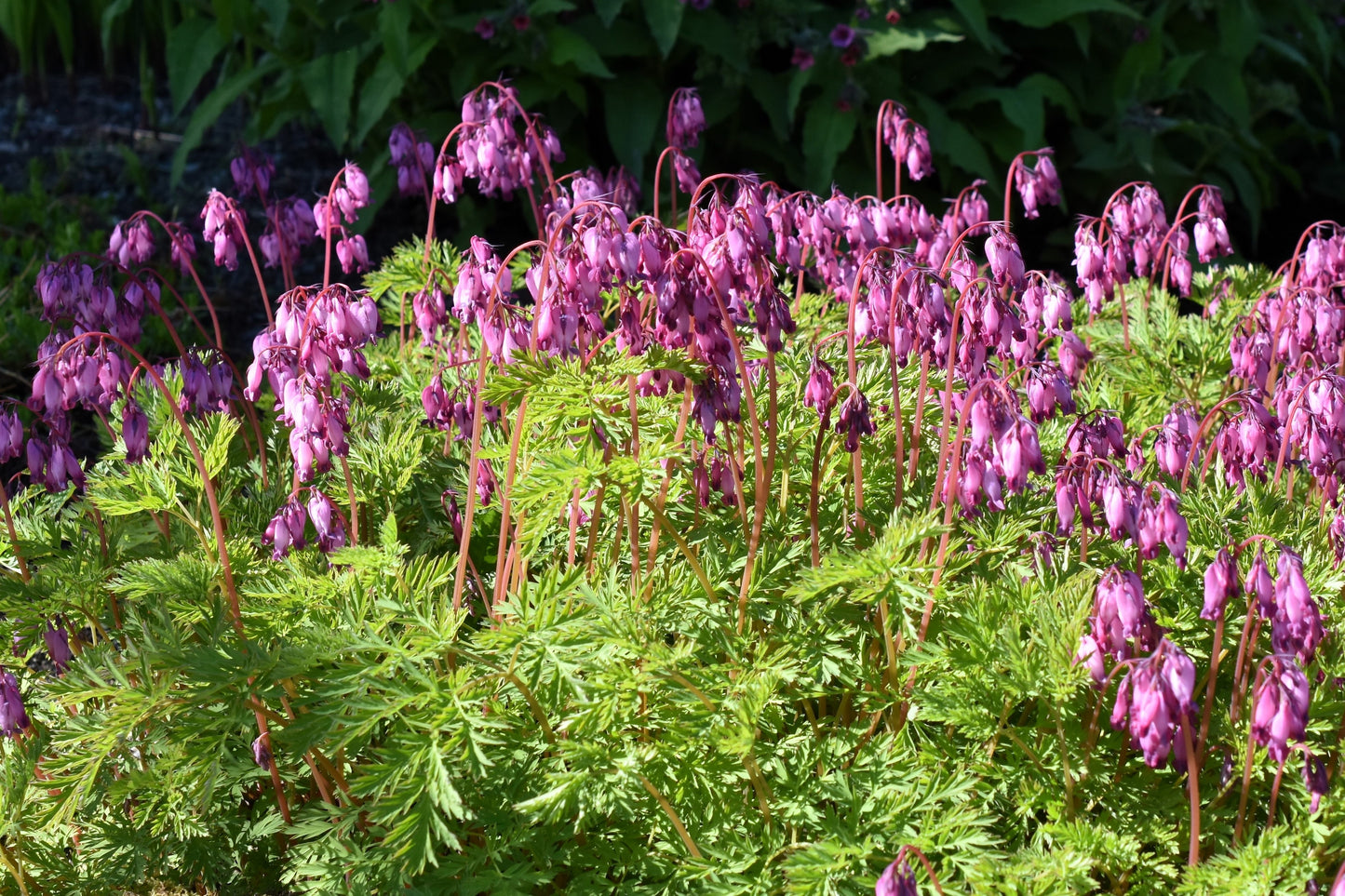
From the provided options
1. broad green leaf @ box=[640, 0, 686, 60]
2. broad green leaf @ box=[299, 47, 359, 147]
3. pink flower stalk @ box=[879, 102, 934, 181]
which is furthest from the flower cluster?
broad green leaf @ box=[299, 47, 359, 147]

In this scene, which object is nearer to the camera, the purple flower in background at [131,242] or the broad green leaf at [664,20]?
the purple flower in background at [131,242]

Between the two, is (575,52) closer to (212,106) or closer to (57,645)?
(212,106)

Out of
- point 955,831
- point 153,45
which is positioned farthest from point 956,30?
point 153,45

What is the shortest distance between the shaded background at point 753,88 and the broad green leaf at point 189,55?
14mm

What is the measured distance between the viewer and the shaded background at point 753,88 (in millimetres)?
6816

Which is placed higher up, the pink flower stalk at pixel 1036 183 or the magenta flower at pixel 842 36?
the magenta flower at pixel 842 36

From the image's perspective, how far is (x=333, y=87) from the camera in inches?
266

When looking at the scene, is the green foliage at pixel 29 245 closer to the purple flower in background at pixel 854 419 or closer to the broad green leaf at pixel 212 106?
the broad green leaf at pixel 212 106

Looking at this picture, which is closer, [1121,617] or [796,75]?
[1121,617]

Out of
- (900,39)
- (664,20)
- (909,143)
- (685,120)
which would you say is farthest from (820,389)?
(900,39)

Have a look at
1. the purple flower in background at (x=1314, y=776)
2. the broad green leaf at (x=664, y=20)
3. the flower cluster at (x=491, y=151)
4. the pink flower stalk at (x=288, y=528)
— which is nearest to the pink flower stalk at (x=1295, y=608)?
the purple flower in background at (x=1314, y=776)

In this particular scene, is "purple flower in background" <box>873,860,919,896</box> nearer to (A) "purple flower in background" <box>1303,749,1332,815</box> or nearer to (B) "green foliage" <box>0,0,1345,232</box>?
(A) "purple flower in background" <box>1303,749,1332,815</box>

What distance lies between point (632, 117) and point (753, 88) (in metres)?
0.74

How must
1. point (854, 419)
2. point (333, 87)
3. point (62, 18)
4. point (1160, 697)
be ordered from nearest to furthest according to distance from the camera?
point (1160, 697) < point (854, 419) < point (333, 87) < point (62, 18)
